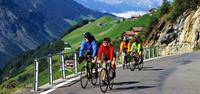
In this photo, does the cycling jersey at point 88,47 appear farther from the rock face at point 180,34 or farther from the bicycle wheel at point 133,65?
the rock face at point 180,34

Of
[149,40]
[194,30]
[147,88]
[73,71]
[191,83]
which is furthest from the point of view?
[149,40]

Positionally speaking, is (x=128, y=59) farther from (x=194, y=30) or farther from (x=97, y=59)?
(x=194, y=30)

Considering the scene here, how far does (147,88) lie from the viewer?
61.4 feet

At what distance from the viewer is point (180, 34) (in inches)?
3184

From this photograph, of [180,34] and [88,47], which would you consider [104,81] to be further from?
[180,34]

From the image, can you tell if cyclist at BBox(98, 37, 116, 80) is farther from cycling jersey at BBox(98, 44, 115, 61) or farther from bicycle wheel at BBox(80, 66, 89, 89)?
bicycle wheel at BBox(80, 66, 89, 89)

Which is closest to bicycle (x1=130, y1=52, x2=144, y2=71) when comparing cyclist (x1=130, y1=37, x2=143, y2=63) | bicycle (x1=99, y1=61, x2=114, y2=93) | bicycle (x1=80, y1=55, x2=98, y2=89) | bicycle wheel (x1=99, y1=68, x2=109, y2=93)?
cyclist (x1=130, y1=37, x2=143, y2=63)

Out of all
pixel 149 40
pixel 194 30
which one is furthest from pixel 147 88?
pixel 149 40

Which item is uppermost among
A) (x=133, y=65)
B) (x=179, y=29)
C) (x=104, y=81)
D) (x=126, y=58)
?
(x=179, y=29)

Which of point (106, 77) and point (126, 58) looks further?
point (126, 58)

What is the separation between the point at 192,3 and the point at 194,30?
852 cm

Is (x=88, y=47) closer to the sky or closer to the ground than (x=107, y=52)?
closer to the sky

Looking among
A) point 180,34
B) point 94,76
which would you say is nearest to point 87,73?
point 94,76

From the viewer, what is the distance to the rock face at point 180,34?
76.7 meters
